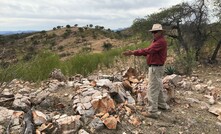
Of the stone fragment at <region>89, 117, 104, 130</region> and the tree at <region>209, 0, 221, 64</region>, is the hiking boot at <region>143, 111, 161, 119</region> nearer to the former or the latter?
the stone fragment at <region>89, 117, 104, 130</region>

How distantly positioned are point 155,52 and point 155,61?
0.18 meters

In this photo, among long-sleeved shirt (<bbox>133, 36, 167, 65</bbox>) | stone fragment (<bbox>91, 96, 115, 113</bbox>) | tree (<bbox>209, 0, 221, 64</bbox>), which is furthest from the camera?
tree (<bbox>209, 0, 221, 64</bbox>)

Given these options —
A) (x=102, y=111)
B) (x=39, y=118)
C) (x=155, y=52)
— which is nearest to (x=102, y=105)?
(x=102, y=111)

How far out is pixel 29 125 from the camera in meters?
5.81

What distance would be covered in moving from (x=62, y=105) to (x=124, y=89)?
1.64m

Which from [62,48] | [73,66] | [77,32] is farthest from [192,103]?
[77,32]

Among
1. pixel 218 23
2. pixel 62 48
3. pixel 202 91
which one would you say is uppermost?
pixel 218 23

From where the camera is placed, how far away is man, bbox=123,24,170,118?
6895 mm

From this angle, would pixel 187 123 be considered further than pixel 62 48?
No

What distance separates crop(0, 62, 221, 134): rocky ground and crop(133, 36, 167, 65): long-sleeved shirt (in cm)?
99

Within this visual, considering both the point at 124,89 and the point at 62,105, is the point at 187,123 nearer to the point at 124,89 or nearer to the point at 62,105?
the point at 124,89

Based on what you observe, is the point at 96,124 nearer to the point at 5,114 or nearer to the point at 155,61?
the point at 5,114

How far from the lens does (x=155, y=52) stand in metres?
6.92

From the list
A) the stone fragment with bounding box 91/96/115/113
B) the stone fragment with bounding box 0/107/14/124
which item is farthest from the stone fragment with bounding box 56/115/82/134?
the stone fragment with bounding box 0/107/14/124
